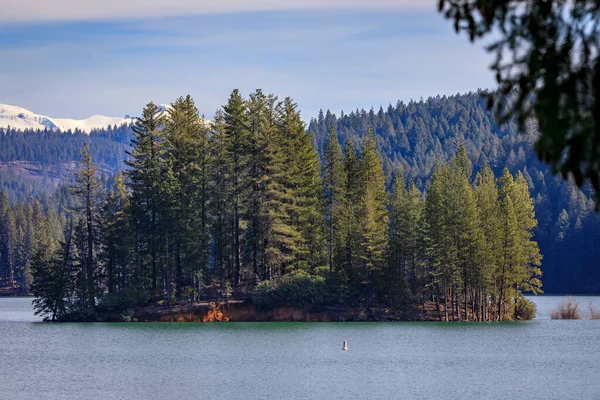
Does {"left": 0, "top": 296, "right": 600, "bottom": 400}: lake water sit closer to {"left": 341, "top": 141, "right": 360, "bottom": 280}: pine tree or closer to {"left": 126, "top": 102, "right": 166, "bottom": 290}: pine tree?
{"left": 341, "top": 141, "right": 360, "bottom": 280}: pine tree

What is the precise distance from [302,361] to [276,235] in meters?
29.9

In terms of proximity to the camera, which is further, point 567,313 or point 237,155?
point 237,155


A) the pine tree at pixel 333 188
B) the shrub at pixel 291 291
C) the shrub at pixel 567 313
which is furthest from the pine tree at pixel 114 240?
the shrub at pixel 567 313

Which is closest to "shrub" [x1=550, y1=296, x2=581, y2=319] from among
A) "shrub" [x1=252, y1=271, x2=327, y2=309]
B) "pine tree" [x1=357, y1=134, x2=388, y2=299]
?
"pine tree" [x1=357, y1=134, x2=388, y2=299]

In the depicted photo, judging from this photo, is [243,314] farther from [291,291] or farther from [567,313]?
[567,313]

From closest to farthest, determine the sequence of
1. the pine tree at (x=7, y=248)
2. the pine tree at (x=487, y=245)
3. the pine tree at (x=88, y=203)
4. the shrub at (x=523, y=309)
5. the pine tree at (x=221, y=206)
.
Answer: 1. the pine tree at (x=487, y=245)
2. the shrub at (x=523, y=309)
3. the pine tree at (x=88, y=203)
4. the pine tree at (x=221, y=206)
5. the pine tree at (x=7, y=248)

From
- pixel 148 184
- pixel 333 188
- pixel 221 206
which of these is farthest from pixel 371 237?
pixel 148 184

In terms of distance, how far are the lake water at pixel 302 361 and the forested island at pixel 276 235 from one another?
4967 mm

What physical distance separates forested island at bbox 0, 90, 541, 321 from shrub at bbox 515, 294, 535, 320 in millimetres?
233

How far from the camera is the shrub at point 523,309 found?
7538cm

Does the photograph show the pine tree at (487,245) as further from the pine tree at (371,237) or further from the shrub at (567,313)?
the pine tree at (371,237)

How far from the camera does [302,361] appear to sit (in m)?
45.5

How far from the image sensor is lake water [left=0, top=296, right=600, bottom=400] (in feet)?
118

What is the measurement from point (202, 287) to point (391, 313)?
16971 millimetres
